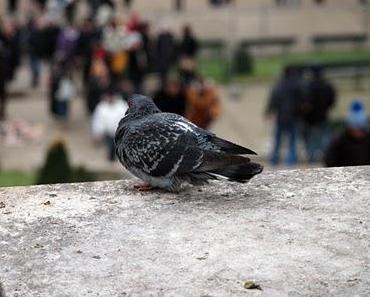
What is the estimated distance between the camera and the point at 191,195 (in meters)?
6.07

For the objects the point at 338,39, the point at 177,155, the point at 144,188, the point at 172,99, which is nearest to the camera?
the point at 177,155

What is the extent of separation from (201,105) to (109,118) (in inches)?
88.0

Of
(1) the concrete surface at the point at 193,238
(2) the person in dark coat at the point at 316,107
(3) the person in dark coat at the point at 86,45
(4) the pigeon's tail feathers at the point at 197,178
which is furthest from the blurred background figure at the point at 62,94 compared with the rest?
(4) the pigeon's tail feathers at the point at 197,178

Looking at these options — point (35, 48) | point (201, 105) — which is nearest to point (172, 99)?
point (201, 105)

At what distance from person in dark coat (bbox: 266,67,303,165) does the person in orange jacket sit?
1.07 meters

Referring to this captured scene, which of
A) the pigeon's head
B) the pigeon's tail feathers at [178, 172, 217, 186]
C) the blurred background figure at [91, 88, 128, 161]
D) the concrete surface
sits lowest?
Answer: the blurred background figure at [91, 88, 128, 161]

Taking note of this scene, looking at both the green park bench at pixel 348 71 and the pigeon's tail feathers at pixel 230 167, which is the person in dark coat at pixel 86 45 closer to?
the green park bench at pixel 348 71

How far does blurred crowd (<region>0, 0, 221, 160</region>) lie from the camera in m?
18.5

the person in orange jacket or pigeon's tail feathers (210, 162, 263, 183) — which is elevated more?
pigeon's tail feathers (210, 162, 263, 183)

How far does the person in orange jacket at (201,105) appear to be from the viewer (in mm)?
16000

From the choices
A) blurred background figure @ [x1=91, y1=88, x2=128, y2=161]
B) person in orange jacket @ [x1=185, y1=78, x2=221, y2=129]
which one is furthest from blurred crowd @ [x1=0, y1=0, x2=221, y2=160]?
person in orange jacket @ [x1=185, y1=78, x2=221, y2=129]

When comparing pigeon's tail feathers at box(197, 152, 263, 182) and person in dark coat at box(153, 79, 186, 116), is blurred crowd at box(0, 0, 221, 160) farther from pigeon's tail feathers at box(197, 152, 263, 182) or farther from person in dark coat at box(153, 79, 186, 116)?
pigeon's tail feathers at box(197, 152, 263, 182)

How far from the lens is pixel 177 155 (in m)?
6.04

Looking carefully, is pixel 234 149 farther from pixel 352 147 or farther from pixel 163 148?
pixel 352 147
